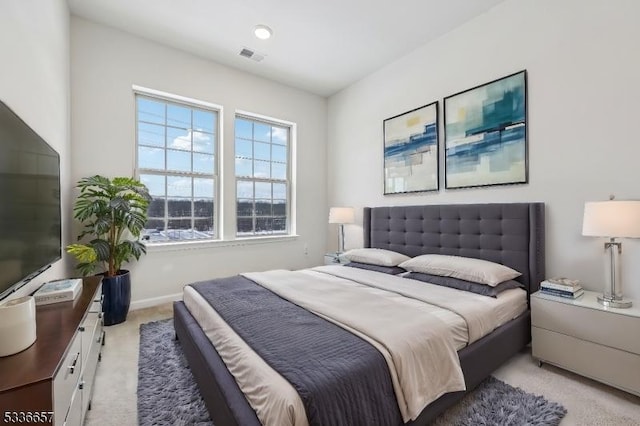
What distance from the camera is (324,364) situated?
119 cm

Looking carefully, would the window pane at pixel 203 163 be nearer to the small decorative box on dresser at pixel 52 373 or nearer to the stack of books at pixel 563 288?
the small decorative box on dresser at pixel 52 373

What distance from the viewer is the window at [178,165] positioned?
348 cm

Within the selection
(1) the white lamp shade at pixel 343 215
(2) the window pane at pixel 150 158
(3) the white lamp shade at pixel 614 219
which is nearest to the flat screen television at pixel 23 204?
(2) the window pane at pixel 150 158

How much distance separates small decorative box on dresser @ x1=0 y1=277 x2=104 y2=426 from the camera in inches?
33.8

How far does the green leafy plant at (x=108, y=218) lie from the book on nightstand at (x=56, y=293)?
983 millimetres

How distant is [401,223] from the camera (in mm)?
3467

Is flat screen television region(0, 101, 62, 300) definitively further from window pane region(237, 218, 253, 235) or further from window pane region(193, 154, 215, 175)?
window pane region(237, 218, 253, 235)

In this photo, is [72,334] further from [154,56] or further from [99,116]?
[154,56]

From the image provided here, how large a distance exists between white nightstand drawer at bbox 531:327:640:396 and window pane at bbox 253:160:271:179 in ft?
11.9

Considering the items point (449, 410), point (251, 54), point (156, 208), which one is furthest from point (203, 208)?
point (449, 410)

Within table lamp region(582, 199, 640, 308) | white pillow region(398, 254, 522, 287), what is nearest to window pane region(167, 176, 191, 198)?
white pillow region(398, 254, 522, 287)

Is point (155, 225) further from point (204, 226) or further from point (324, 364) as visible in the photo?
point (324, 364)

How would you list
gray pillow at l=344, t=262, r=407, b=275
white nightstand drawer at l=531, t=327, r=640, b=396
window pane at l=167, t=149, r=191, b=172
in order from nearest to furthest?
white nightstand drawer at l=531, t=327, r=640, b=396 → gray pillow at l=344, t=262, r=407, b=275 → window pane at l=167, t=149, r=191, b=172

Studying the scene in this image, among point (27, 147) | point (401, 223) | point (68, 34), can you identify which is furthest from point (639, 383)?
point (68, 34)
